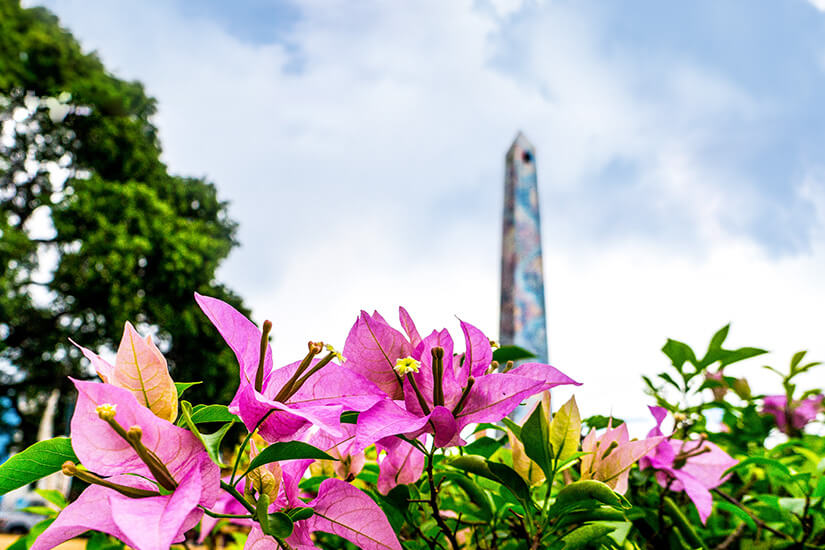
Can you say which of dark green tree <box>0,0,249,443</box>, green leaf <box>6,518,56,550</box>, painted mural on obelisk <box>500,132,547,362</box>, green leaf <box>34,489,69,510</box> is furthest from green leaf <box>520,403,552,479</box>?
dark green tree <box>0,0,249,443</box>

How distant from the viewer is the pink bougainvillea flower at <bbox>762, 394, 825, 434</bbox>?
782 millimetres

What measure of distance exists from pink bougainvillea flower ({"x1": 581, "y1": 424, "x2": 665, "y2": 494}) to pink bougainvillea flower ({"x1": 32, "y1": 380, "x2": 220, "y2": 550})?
22cm

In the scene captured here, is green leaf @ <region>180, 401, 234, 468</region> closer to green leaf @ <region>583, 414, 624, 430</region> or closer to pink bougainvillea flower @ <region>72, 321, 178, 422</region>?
Result: pink bougainvillea flower @ <region>72, 321, 178, 422</region>

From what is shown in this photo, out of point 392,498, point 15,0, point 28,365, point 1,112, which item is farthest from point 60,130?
point 392,498

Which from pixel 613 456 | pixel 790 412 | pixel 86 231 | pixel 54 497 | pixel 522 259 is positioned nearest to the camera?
pixel 613 456

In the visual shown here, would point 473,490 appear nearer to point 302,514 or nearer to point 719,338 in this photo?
point 302,514

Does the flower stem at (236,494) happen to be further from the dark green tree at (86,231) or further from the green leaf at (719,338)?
the dark green tree at (86,231)

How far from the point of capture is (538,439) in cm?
30

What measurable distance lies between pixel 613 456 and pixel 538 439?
8cm

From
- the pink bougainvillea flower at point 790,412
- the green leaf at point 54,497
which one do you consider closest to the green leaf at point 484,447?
the green leaf at point 54,497

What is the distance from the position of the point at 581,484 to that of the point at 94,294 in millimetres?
8012

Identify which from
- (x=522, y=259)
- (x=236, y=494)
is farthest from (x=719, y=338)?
(x=522, y=259)

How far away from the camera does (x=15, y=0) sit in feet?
26.3

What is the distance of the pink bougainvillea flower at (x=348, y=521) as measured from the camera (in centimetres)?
27
